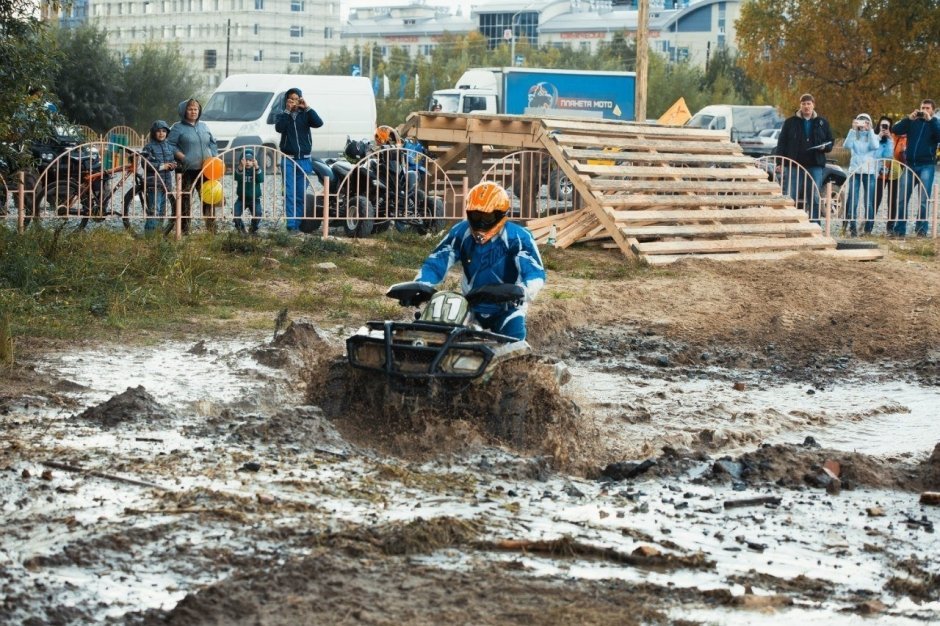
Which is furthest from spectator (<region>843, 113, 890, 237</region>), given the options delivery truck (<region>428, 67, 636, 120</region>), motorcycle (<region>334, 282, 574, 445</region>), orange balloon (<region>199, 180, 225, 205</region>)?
delivery truck (<region>428, 67, 636, 120</region>)

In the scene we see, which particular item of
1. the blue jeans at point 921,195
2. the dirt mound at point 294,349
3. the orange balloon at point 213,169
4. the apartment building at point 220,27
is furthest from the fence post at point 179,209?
the apartment building at point 220,27

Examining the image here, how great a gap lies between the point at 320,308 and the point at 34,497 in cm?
685

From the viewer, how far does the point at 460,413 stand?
8062 mm

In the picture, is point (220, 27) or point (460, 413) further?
point (220, 27)

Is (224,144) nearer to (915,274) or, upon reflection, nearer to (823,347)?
(915,274)

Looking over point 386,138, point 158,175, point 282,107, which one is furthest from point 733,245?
point 282,107

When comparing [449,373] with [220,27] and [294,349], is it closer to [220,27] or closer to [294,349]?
[294,349]

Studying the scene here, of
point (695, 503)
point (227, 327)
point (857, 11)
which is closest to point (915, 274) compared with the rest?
point (227, 327)

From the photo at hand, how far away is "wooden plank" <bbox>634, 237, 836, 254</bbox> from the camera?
17.1 meters

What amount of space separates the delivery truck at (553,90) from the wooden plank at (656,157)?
21515 millimetres

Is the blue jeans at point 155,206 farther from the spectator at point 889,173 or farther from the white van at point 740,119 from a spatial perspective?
the white van at point 740,119

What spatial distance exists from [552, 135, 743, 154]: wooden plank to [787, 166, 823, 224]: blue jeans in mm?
1050

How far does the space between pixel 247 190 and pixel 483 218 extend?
28.0 ft

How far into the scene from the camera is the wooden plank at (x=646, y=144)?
18.3 meters
